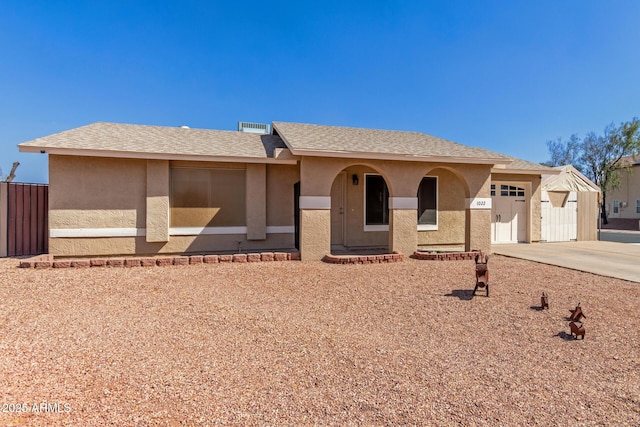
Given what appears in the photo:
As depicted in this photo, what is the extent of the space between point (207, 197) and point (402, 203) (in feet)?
20.7

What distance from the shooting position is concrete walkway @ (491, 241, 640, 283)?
27.1 ft

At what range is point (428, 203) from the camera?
1218cm

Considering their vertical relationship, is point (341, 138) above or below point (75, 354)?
above

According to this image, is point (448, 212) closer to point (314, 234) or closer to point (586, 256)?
point (586, 256)

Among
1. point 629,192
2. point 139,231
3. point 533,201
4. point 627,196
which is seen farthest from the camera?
point 627,196

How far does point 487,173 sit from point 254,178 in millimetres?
7923

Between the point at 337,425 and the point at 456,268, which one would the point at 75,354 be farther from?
the point at 456,268

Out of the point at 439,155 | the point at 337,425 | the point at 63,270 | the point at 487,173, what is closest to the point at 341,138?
the point at 439,155

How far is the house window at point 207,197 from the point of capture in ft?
32.9

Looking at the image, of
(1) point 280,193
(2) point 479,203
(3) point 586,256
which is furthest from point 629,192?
(1) point 280,193

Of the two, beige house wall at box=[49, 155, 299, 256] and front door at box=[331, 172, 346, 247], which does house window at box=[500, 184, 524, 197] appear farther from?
beige house wall at box=[49, 155, 299, 256]

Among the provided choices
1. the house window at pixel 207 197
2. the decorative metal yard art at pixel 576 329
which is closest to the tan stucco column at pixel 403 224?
the house window at pixel 207 197

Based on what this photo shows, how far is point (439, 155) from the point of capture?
1000 centimetres

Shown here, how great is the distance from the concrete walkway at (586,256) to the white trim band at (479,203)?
1.74 metres
